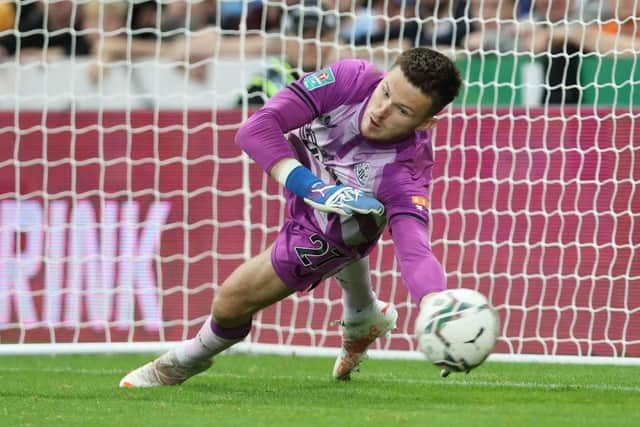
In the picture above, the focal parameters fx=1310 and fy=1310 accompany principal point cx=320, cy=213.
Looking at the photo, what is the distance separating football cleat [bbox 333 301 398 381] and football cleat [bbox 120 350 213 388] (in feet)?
2.41

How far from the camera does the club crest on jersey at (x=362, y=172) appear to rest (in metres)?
5.60

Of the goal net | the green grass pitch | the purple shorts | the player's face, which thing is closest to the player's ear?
the player's face

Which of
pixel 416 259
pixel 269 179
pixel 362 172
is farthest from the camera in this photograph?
pixel 269 179

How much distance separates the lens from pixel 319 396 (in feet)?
19.3

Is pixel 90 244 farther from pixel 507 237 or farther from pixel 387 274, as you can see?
pixel 507 237

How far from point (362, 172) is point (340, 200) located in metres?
0.43

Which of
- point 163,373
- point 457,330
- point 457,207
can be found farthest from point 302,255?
point 457,207

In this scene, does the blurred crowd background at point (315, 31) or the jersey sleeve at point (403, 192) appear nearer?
the jersey sleeve at point (403, 192)

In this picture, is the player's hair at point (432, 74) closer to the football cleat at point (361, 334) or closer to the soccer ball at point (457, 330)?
the soccer ball at point (457, 330)

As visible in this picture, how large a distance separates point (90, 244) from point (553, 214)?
119 inches

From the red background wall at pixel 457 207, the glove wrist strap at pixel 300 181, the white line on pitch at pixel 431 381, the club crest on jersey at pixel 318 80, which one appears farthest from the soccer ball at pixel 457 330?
the red background wall at pixel 457 207

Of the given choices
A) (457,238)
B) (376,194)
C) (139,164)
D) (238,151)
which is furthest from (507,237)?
(376,194)

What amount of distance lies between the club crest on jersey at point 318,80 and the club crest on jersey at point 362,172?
383mm

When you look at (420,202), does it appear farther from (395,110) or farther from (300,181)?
(300,181)
